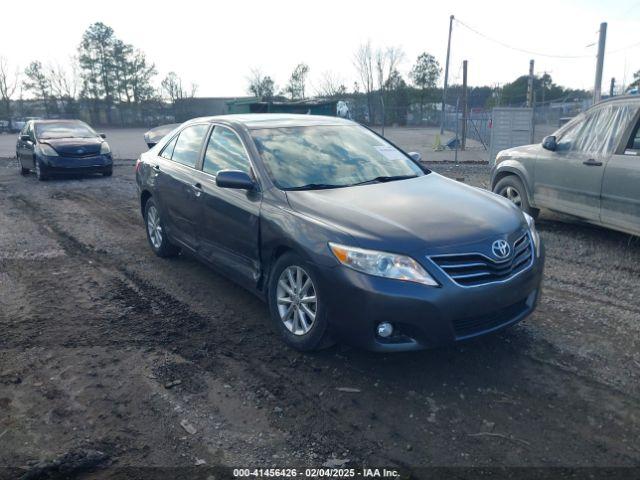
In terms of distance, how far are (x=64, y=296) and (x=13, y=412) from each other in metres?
2.08

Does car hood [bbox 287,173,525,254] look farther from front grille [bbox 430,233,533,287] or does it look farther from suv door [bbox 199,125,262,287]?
suv door [bbox 199,125,262,287]

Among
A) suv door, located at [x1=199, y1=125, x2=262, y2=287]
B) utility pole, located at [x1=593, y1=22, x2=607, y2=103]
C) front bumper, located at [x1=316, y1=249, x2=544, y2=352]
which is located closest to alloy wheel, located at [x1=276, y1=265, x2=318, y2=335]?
front bumper, located at [x1=316, y1=249, x2=544, y2=352]

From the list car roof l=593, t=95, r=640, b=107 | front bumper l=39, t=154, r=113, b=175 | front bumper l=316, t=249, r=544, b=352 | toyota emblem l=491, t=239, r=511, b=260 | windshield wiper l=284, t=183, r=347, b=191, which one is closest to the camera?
front bumper l=316, t=249, r=544, b=352

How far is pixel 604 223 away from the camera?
20.7 ft

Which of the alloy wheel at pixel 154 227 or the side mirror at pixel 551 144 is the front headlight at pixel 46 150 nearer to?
the alloy wheel at pixel 154 227

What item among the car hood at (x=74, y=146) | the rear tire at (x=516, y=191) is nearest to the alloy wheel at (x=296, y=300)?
the rear tire at (x=516, y=191)

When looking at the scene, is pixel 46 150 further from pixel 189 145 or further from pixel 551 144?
pixel 551 144

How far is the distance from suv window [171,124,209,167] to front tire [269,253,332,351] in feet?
6.35

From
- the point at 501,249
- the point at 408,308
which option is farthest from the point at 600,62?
the point at 408,308

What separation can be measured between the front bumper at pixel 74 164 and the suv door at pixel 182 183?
8.45 metres

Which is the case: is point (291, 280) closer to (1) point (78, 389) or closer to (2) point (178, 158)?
(1) point (78, 389)

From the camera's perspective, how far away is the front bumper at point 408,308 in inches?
129

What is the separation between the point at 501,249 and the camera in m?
3.54

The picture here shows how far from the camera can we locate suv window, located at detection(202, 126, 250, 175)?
4.65 metres
